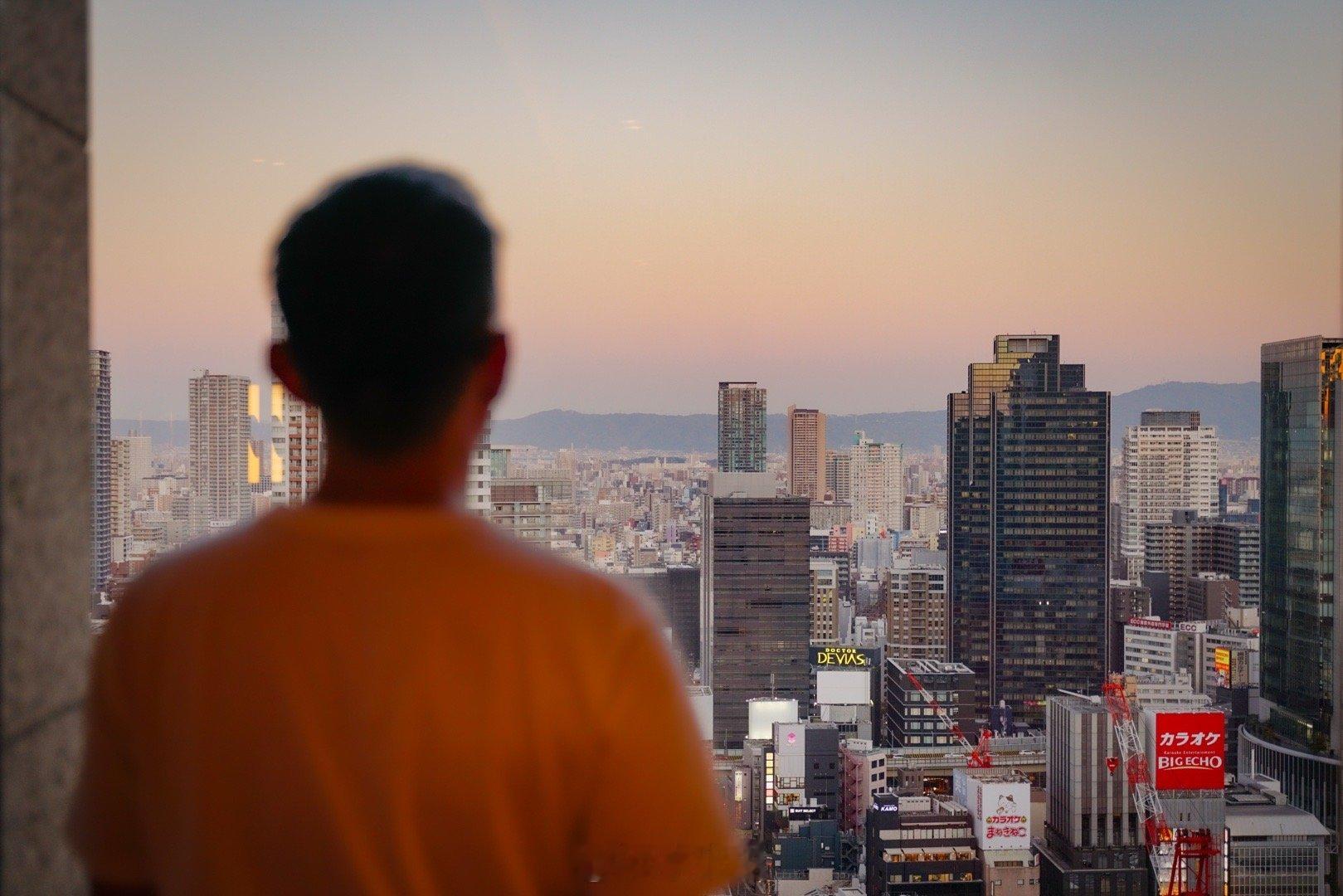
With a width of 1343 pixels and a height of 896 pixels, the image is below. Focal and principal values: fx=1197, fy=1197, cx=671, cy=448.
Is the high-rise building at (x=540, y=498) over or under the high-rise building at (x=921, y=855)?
over

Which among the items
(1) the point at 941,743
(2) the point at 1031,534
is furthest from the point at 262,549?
(2) the point at 1031,534

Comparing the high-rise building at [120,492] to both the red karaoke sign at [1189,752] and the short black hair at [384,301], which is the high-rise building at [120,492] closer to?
the short black hair at [384,301]

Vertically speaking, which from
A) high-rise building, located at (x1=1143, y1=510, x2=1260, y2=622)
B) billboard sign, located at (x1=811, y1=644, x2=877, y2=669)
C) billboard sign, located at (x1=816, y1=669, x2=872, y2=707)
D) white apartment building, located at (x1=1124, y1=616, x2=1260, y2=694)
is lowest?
billboard sign, located at (x1=816, y1=669, x2=872, y2=707)

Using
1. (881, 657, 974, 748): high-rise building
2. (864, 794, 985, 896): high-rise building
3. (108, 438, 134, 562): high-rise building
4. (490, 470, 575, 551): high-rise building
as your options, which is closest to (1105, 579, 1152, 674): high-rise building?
(881, 657, 974, 748): high-rise building

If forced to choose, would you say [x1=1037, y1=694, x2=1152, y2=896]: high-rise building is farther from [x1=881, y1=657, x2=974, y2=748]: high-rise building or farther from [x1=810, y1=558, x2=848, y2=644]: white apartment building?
[x1=810, y1=558, x2=848, y2=644]: white apartment building

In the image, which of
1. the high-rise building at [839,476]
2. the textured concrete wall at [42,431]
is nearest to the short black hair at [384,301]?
the textured concrete wall at [42,431]

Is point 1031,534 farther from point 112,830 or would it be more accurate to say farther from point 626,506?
point 112,830

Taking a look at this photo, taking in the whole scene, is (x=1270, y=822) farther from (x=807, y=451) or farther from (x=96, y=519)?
(x=96, y=519)
